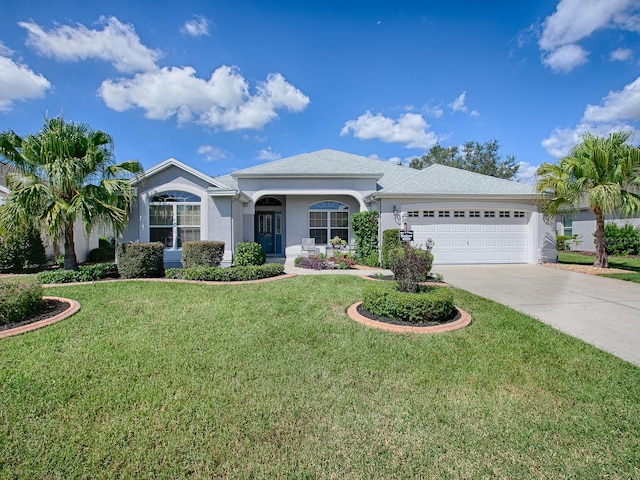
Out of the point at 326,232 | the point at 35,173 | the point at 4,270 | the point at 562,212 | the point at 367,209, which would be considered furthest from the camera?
the point at 326,232

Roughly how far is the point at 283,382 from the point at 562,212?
14.9 m

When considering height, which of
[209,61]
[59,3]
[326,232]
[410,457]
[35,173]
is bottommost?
[410,457]

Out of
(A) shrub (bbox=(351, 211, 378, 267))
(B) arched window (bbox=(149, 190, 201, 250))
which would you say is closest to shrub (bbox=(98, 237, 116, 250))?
(B) arched window (bbox=(149, 190, 201, 250))

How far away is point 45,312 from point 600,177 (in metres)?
17.6

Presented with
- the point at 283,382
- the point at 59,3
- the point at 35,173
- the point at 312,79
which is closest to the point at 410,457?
the point at 283,382

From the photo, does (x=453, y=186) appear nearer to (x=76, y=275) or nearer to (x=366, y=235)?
(x=366, y=235)

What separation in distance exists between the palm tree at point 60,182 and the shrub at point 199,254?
2313mm

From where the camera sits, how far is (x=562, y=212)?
43.5ft

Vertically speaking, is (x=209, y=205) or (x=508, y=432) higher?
(x=209, y=205)

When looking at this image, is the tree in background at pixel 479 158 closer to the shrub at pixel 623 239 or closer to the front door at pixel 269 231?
the shrub at pixel 623 239

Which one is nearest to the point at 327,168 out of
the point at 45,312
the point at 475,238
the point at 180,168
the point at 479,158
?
the point at 180,168

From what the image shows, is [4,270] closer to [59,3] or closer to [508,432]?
[59,3]

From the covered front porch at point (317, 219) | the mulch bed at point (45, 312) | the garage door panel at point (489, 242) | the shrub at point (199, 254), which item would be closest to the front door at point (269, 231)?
the covered front porch at point (317, 219)

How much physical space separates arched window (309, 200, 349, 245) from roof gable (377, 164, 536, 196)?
10.5 ft
